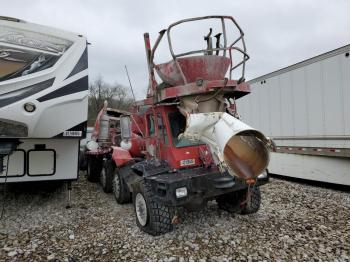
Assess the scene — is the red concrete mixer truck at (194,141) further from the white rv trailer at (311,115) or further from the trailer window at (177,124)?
the white rv trailer at (311,115)

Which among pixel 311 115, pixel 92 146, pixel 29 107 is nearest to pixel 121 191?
pixel 29 107

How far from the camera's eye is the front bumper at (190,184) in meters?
3.75

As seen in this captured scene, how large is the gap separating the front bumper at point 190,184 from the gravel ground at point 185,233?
714 millimetres

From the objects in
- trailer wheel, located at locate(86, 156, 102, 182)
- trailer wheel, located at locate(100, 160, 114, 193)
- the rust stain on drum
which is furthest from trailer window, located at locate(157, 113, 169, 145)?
trailer wheel, located at locate(86, 156, 102, 182)

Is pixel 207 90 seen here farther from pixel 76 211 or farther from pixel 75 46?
pixel 76 211

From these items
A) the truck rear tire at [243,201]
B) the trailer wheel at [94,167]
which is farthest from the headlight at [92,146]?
the truck rear tire at [243,201]

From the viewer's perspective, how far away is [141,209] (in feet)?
15.0

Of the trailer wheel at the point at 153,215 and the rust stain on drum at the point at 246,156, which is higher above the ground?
the rust stain on drum at the point at 246,156

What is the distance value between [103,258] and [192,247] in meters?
1.22

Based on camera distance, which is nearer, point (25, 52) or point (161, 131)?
point (25, 52)

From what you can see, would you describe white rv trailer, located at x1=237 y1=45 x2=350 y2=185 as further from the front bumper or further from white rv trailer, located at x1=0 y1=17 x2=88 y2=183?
white rv trailer, located at x1=0 y1=17 x2=88 y2=183

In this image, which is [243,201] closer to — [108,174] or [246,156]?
[246,156]

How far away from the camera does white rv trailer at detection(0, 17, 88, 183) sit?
4.13 metres

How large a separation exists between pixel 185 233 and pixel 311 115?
16.4 ft
